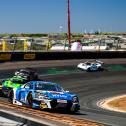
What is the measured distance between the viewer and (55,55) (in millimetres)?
40625

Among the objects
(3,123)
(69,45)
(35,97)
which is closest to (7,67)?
(69,45)

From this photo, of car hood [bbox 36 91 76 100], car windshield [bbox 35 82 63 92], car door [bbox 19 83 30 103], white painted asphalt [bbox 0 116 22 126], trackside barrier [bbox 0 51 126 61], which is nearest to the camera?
white painted asphalt [bbox 0 116 22 126]

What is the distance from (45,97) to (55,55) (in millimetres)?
25171

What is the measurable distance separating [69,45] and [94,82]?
1490 cm

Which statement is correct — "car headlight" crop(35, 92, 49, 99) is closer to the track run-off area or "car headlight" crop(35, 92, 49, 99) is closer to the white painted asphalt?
the white painted asphalt

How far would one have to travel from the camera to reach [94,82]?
33.7 m

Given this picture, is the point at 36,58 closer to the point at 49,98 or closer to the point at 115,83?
the point at 115,83

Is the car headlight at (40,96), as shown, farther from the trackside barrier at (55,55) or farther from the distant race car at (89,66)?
the distant race car at (89,66)

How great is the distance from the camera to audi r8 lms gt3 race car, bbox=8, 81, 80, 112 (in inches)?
608

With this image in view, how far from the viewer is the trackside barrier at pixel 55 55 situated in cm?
3792

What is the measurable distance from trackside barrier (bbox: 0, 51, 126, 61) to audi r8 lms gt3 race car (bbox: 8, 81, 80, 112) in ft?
68.6

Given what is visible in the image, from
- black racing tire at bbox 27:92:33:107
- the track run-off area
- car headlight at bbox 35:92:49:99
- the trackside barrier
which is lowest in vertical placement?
the track run-off area

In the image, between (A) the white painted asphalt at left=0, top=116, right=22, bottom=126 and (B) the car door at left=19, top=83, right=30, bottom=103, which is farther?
(B) the car door at left=19, top=83, right=30, bottom=103

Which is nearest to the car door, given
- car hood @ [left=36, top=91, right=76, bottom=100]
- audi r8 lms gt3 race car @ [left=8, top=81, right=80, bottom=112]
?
audi r8 lms gt3 race car @ [left=8, top=81, right=80, bottom=112]
